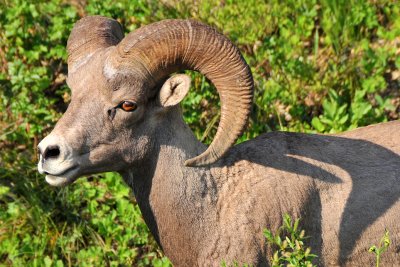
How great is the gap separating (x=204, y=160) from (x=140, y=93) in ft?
2.09

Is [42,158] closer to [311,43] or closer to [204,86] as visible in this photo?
[204,86]

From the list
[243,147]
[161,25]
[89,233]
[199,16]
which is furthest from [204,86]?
[161,25]

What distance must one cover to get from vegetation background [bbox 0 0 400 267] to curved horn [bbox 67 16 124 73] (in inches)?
88.0

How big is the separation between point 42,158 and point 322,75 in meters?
4.44

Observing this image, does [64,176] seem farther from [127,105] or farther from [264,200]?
[264,200]

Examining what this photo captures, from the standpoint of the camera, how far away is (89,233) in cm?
827

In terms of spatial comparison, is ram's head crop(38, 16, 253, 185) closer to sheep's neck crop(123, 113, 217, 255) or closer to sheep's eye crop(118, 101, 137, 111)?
sheep's eye crop(118, 101, 137, 111)

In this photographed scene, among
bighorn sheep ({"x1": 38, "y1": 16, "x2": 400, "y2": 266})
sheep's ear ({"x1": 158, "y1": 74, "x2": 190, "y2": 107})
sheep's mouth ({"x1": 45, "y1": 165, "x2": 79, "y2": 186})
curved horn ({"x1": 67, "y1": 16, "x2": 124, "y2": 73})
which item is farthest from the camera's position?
curved horn ({"x1": 67, "y1": 16, "x2": 124, "y2": 73})

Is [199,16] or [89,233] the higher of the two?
[199,16]

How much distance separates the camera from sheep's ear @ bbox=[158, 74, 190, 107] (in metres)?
5.61

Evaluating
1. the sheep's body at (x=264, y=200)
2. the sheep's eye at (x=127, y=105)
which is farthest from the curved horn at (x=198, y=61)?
the sheep's body at (x=264, y=200)

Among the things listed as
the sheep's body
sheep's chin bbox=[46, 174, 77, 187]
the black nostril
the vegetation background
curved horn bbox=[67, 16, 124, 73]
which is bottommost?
the vegetation background

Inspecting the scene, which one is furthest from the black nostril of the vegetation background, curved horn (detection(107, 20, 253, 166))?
the vegetation background

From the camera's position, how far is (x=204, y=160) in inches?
222
